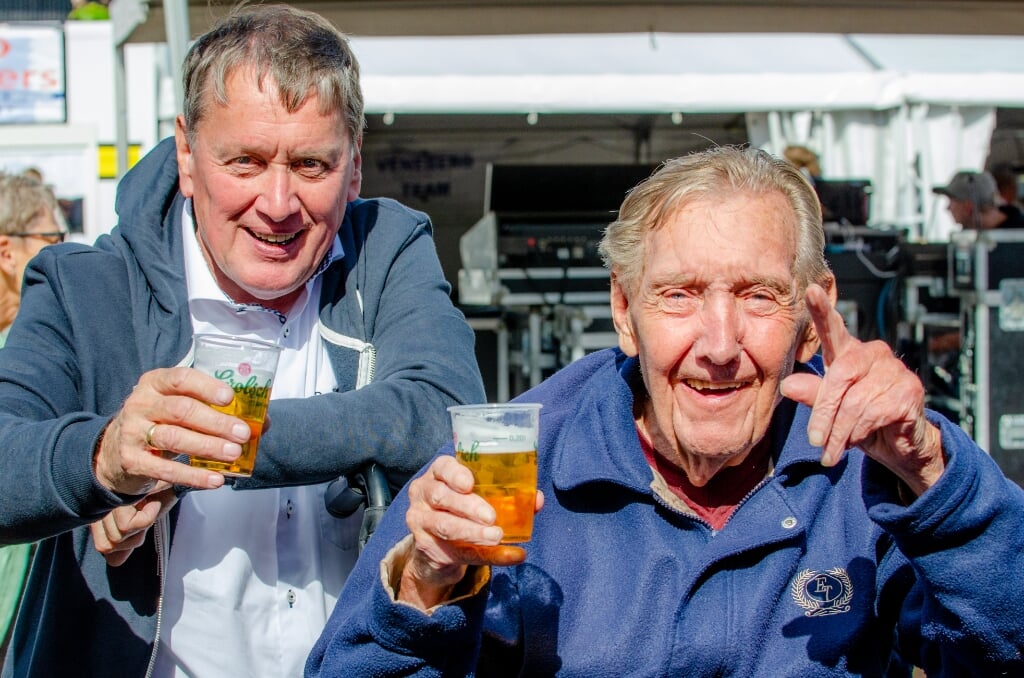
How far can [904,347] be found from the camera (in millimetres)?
7520

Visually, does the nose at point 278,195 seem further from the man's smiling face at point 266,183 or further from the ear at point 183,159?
the ear at point 183,159

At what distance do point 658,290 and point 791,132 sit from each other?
22.8 feet

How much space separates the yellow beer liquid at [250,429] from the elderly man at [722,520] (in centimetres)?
25

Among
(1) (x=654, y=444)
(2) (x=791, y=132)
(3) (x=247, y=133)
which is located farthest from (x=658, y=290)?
(2) (x=791, y=132)

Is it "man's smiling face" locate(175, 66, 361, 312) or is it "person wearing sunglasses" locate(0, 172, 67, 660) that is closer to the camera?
"man's smiling face" locate(175, 66, 361, 312)

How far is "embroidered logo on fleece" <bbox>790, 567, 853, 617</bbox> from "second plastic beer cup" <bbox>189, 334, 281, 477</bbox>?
0.99m

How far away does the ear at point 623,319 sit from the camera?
2.12 m

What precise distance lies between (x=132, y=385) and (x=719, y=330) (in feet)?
3.48

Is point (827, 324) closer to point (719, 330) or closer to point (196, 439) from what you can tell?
point (719, 330)

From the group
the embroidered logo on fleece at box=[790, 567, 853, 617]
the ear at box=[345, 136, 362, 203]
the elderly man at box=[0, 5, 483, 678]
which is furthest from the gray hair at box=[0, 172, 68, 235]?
the embroidered logo on fleece at box=[790, 567, 853, 617]

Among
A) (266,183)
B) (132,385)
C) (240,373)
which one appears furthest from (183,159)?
(240,373)

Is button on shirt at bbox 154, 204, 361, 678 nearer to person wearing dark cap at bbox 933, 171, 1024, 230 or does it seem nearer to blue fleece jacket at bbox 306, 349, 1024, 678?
blue fleece jacket at bbox 306, 349, 1024, 678

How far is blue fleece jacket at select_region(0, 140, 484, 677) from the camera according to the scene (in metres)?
1.79

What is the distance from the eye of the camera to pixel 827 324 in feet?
5.27
